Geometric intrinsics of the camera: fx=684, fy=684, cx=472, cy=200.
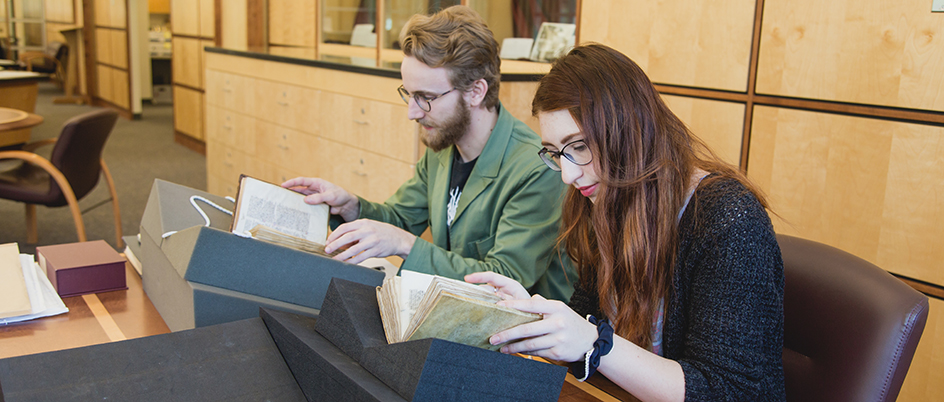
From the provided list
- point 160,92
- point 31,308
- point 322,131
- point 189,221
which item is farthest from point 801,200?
point 160,92

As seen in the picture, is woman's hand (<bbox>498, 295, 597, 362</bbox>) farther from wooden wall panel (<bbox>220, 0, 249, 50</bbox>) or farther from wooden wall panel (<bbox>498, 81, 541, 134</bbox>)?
wooden wall panel (<bbox>220, 0, 249, 50</bbox>)

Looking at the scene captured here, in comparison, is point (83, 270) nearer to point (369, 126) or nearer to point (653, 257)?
point (653, 257)

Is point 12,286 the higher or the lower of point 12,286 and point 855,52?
the lower

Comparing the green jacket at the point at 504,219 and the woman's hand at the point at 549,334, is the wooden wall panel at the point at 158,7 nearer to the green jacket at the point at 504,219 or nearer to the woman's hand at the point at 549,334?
the green jacket at the point at 504,219

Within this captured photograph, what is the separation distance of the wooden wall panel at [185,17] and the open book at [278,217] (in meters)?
5.98

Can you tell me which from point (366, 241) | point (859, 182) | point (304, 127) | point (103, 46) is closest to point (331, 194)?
point (366, 241)

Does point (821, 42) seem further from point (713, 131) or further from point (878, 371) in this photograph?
point (878, 371)

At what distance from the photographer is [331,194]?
1619 millimetres

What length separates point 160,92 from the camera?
10.6 meters

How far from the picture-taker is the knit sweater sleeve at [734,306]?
96 centimetres

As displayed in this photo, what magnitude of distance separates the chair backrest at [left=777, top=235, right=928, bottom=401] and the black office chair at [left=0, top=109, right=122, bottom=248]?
314 centimetres

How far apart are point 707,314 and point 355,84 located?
2538mm

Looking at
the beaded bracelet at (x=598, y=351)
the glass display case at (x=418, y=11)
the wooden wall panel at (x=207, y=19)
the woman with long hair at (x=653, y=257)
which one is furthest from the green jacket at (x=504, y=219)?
the wooden wall panel at (x=207, y=19)

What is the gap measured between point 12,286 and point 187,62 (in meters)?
6.22
